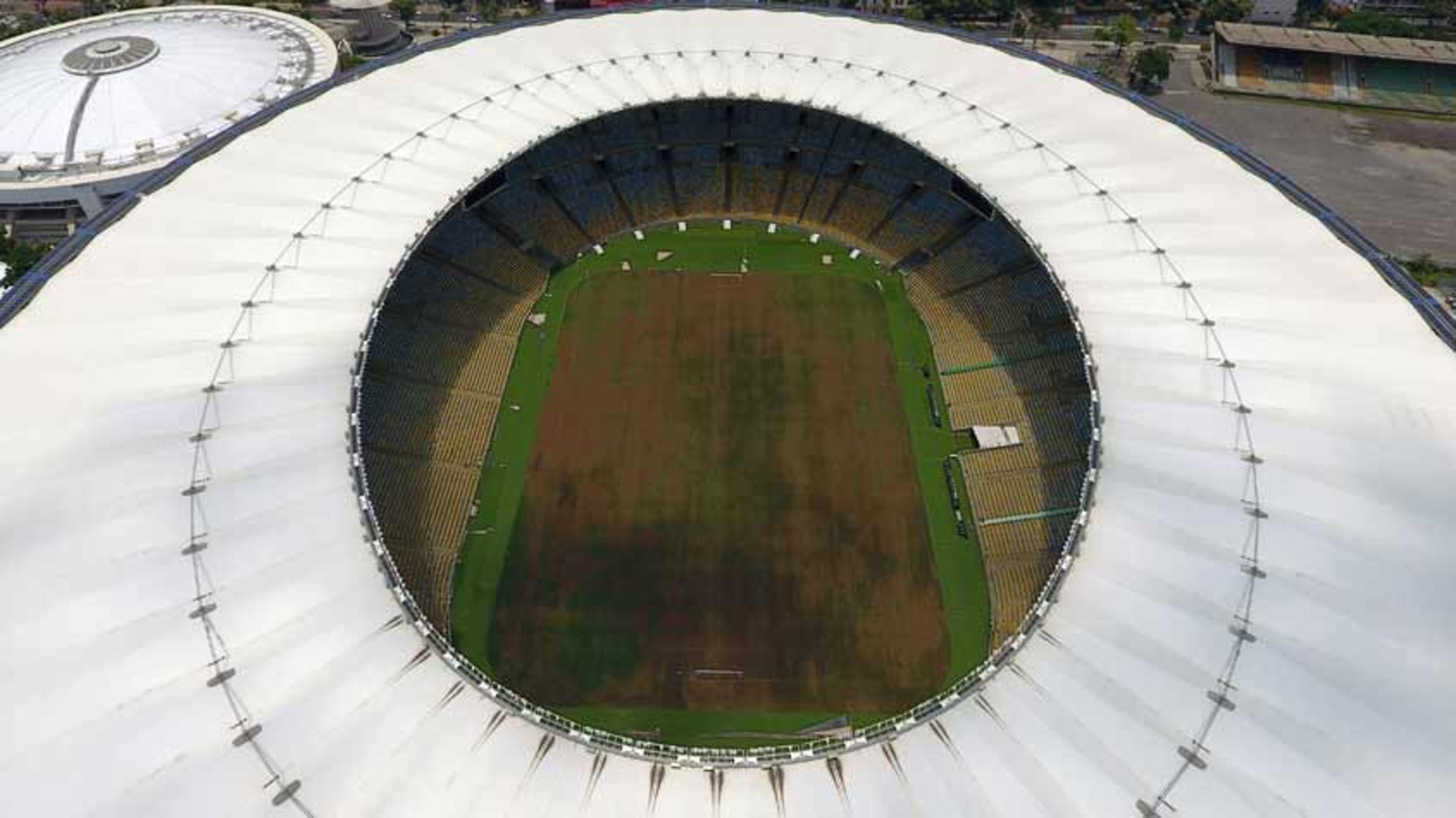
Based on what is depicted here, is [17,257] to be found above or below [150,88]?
below

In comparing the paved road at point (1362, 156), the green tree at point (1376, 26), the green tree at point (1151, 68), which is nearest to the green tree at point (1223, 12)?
the green tree at point (1376, 26)

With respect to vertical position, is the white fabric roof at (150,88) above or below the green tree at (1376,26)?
below

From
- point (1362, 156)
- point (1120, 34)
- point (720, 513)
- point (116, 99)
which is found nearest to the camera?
point (720, 513)

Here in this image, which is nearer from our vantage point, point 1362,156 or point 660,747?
point 660,747

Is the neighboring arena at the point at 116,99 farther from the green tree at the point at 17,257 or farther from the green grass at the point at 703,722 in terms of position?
the green grass at the point at 703,722

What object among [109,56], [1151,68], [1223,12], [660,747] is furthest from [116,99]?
[1223,12]

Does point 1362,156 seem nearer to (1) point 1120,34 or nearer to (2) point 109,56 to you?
(1) point 1120,34
